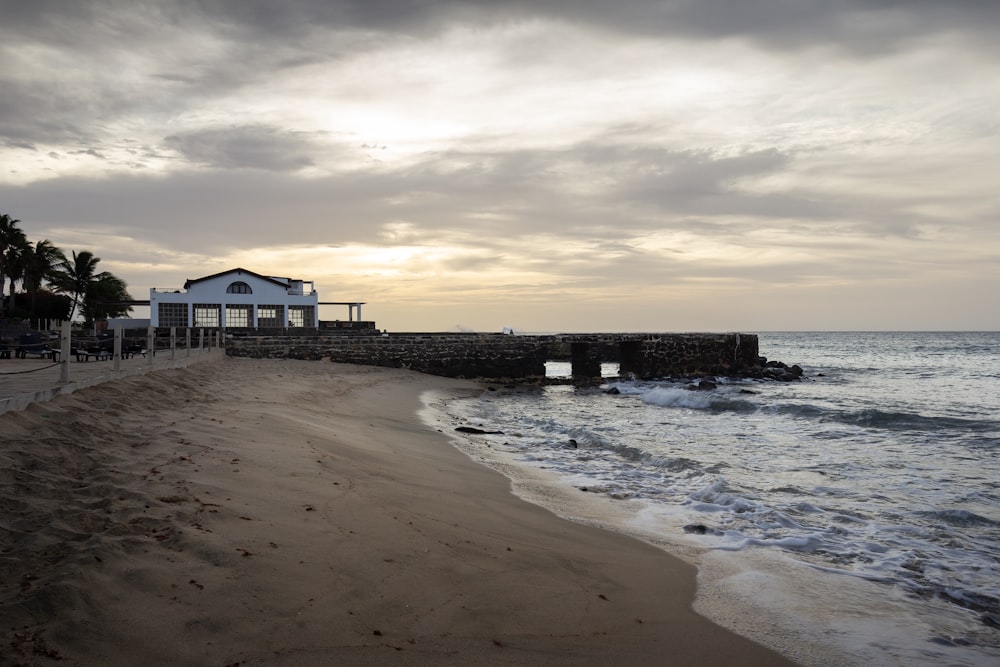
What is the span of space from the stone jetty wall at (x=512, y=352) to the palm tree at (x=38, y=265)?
2810 cm

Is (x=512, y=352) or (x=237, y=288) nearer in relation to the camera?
(x=512, y=352)

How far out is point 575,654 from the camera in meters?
3.28

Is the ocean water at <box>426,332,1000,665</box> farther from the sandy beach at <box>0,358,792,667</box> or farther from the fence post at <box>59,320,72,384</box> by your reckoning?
the fence post at <box>59,320,72,384</box>

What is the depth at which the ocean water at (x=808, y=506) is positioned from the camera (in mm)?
4176

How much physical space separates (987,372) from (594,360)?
2144 cm

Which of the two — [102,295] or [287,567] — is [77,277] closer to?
[102,295]

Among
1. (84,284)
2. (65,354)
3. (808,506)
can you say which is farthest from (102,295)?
(808,506)

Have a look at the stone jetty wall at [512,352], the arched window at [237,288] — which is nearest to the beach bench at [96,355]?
the stone jetty wall at [512,352]

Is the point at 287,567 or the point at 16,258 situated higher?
the point at 16,258

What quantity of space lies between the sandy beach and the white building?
33.5 meters

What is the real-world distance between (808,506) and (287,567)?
589cm

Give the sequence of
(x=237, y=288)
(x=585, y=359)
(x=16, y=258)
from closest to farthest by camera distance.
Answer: (x=585, y=359)
(x=237, y=288)
(x=16, y=258)

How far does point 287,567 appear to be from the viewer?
380 cm

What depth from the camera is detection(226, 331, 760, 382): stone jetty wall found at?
1065 inches
